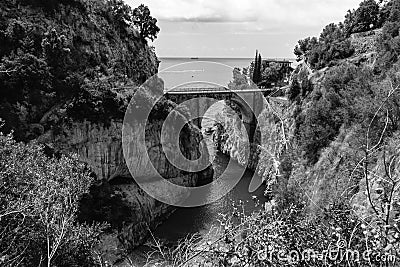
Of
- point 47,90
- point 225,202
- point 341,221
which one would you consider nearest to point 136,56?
point 47,90

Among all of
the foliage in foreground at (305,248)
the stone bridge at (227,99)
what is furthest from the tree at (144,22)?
the foliage in foreground at (305,248)

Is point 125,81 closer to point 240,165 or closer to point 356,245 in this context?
point 240,165

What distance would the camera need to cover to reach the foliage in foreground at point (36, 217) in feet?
37.8

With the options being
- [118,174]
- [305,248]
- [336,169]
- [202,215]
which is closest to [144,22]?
[118,174]

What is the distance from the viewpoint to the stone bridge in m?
38.3

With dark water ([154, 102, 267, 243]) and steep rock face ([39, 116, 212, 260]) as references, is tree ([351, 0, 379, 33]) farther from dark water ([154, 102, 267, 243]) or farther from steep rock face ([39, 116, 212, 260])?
steep rock face ([39, 116, 212, 260])

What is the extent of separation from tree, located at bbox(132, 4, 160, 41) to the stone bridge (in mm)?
7857

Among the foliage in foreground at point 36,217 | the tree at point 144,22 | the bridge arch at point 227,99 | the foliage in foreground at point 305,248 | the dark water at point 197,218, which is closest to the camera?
the foliage in foreground at point 305,248

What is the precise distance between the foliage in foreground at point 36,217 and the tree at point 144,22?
28954mm

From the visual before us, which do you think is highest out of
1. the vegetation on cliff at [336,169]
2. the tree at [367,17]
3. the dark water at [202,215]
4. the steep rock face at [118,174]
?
the tree at [367,17]

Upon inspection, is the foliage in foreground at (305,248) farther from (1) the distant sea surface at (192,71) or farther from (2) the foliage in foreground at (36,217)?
(1) the distant sea surface at (192,71)

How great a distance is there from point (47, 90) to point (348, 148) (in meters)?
19.6

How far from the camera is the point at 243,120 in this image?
4853cm

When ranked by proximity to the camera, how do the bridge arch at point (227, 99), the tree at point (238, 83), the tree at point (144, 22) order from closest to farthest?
1. the bridge arch at point (227, 99)
2. the tree at point (144, 22)
3. the tree at point (238, 83)
